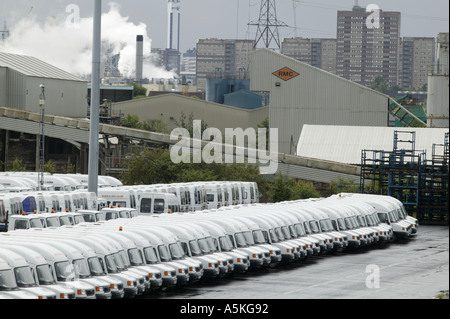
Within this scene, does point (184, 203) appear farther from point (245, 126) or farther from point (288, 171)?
point (245, 126)

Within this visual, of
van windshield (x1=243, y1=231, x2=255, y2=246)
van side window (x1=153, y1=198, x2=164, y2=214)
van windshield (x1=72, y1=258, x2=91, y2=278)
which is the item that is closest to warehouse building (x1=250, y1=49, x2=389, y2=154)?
van side window (x1=153, y1=198, x2=164, y2=214)

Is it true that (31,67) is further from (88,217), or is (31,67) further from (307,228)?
(307,228)

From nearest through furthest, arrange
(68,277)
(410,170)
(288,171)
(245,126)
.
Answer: (68,277) < (410,170) < (288,171) < (245,126)

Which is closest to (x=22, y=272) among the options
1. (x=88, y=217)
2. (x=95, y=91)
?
(x=88, y=217)

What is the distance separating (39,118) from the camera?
89.4 m

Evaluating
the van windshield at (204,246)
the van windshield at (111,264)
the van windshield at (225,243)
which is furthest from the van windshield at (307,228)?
the van windshield at (111,264)

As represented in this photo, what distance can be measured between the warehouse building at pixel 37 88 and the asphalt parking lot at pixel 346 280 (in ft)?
196

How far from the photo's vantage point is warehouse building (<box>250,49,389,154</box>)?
10475cm

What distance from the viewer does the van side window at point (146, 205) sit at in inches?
2122

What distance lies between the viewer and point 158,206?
53969mm

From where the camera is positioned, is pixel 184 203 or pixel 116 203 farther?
pixel 184 203

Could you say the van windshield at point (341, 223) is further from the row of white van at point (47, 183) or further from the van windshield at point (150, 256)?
the row of white van at point (47, 183)
